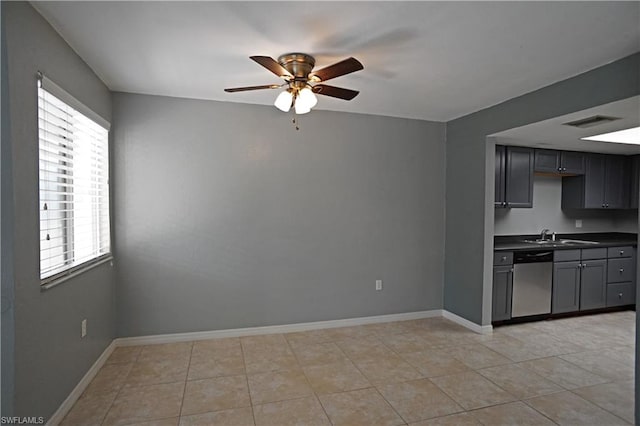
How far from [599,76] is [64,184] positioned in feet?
13.1

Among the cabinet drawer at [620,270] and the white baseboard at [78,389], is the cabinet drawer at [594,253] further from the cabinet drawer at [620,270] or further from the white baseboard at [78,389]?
the white baseboard at [78,389]

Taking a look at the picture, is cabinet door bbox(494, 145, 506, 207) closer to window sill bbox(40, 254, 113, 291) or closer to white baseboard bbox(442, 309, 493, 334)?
white baseboard bbox(442, 309, 493, 334)

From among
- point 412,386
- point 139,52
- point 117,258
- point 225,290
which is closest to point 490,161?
point 412,386

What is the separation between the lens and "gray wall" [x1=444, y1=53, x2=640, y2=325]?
282 centimetres

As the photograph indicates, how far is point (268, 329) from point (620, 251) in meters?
4.77

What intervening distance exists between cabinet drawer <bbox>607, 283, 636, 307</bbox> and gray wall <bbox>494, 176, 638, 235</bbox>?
998 mm

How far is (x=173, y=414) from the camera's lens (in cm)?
233

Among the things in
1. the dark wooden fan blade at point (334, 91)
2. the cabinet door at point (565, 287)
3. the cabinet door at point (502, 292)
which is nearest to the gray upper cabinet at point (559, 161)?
the cabinet door at point (565, 287)

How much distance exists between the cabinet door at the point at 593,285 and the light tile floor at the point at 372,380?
621 millimetres

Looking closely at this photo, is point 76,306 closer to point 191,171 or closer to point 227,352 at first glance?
point 227,352

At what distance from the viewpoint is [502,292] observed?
4023mm

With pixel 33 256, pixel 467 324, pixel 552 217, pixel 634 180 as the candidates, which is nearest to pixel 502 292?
pixel 467 324

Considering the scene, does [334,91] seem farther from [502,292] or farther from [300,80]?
[502,292]

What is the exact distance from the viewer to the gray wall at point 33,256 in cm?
178
